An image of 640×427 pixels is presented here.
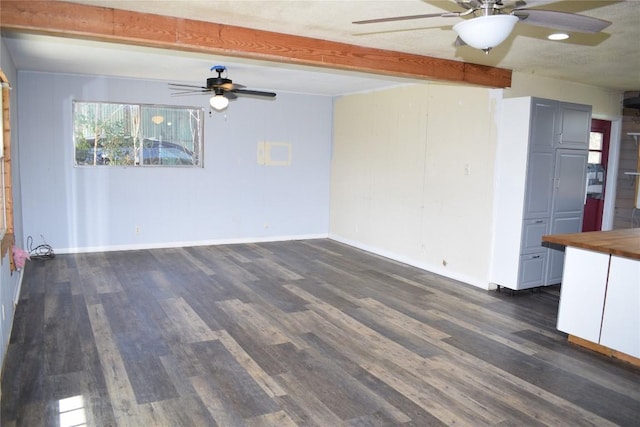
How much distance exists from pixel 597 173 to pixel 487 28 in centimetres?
534

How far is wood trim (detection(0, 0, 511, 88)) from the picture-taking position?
10.0ft

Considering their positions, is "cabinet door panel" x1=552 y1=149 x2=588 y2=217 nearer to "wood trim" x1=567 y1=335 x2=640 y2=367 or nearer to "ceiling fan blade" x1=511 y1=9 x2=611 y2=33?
"wood trim" x1=567 y1=335 x2=640 y2=367

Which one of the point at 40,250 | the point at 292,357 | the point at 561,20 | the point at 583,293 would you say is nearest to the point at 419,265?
the point at 583,293

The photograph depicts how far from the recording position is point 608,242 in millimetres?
3738

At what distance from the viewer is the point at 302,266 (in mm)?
6273

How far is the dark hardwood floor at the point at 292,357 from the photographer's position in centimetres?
274

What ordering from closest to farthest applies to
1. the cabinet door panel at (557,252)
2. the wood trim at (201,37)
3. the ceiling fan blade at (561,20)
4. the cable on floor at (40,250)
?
the ceiling fan blade at (561,20) < the wood trim at (201,37) < the cabinet door panel at (557,252) < the cable on floor at (40,250)

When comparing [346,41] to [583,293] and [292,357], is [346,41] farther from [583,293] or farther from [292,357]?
[583,293]

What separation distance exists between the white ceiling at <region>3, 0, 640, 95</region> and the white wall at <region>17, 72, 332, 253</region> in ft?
1.45

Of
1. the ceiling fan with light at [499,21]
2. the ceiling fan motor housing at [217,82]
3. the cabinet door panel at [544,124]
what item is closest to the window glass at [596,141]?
the cabinet door panel at [544,124]

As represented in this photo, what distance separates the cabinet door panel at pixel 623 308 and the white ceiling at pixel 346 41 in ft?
5.73

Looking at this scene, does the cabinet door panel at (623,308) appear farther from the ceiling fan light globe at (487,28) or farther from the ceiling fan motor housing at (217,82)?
the ceiling fan motor housing at (217,82)

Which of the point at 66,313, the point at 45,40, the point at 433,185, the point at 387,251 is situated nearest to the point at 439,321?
the point at 433,185

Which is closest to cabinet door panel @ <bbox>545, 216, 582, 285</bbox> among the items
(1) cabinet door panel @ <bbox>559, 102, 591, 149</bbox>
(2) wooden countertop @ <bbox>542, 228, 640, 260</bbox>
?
(1) cabinet door panel @ <bbox>559, 102, 591, 149</bbox>
